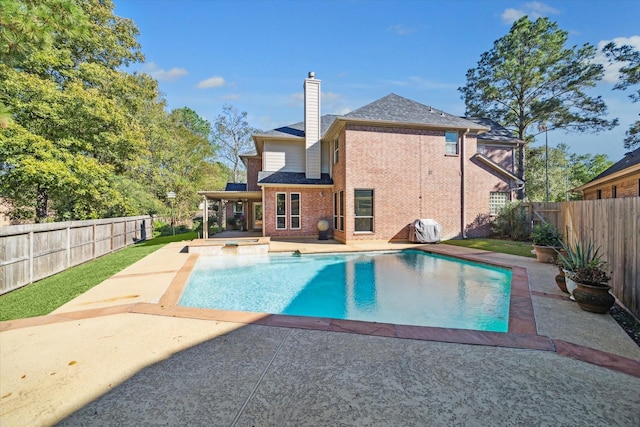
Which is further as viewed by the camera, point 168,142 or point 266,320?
point 168,142

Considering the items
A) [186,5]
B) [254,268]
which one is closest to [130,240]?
[254,268]

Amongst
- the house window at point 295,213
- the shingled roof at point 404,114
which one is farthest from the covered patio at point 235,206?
the shingled roof at point 404,114

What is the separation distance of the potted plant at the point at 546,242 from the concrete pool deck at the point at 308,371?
4630 mm

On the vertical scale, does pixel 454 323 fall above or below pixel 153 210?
below

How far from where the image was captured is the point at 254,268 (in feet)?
30.3

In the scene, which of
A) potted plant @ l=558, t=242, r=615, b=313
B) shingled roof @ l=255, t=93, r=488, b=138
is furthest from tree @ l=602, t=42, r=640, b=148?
potted plant @ l=558, t=242, r=615, b=313

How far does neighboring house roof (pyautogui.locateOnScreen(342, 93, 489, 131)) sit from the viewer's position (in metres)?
13.2

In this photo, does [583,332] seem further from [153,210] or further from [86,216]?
[153,210]

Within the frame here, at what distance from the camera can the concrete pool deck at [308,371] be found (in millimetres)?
2152

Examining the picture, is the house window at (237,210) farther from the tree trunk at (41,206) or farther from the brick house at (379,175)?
the tree trunk at (41,206)

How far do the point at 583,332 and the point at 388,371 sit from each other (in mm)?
2907

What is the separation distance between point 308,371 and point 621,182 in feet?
69.9

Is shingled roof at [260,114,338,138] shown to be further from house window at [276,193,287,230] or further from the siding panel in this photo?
house window at [276,193,287,230]

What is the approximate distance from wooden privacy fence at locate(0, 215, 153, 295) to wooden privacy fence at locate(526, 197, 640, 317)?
11646 millimetres
